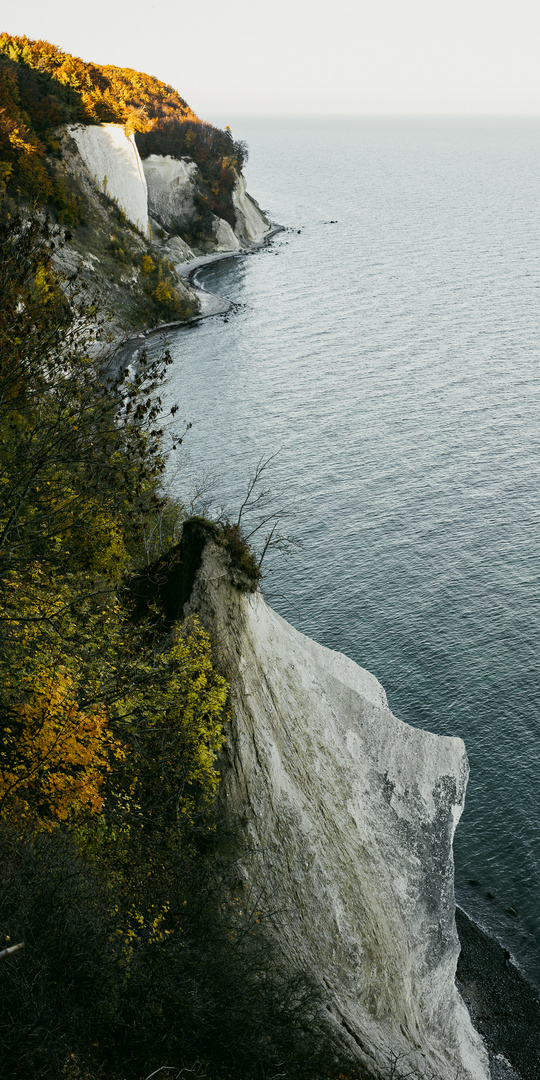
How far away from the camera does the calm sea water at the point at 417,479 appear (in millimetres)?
41712

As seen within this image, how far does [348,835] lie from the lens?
26828 mm

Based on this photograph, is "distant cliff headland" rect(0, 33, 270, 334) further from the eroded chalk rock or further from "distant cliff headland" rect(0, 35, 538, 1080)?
"distant cliff headland" rect(0, 35, 538, 1080)

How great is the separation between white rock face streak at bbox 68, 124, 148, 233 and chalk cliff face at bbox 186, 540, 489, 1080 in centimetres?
9826

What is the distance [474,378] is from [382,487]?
31.3m

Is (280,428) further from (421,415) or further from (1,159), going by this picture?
(1,159)

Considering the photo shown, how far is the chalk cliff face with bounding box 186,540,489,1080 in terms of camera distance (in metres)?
22.8

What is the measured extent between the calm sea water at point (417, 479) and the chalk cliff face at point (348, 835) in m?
7.76

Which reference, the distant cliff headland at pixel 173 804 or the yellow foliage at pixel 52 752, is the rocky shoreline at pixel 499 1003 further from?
the yellow foliage at pixel 52 752

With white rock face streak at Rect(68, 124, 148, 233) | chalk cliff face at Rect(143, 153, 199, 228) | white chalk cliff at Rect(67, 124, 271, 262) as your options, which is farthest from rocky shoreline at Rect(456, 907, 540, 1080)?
chalk cliff face at Rect(143, 153, 199, 228)

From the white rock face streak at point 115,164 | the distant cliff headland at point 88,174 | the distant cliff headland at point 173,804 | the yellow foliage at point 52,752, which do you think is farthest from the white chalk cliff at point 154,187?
the yellow foliage at point 52,752

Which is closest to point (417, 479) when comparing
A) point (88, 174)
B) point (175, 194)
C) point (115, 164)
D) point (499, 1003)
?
point (499, 1003)

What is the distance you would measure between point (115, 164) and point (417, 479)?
7876cm

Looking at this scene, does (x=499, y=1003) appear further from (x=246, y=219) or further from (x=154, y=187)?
(x=246, y=219)

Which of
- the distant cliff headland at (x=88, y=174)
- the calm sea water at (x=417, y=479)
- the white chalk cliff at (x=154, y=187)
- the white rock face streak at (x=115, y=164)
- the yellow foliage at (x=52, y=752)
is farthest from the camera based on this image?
the white chalk cliff at (x=154, y=187)
